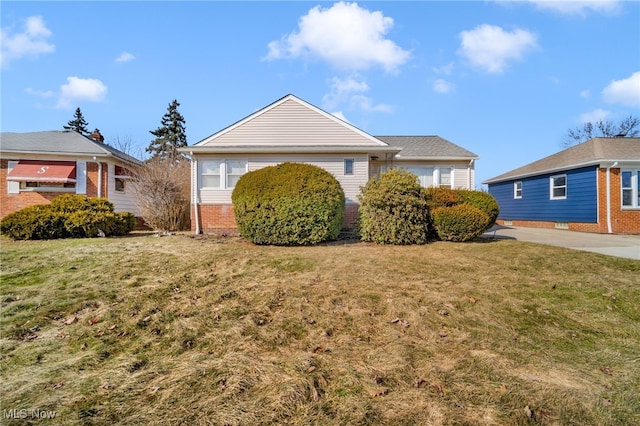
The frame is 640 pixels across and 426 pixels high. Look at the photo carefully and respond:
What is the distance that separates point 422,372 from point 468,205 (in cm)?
831

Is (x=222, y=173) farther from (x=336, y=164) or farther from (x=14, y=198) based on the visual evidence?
(x=14, y=198)

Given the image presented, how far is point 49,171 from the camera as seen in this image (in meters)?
14.4

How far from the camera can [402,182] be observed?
Result: 9508mm

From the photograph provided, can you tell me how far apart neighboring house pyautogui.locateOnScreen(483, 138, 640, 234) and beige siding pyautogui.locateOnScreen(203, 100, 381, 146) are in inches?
428

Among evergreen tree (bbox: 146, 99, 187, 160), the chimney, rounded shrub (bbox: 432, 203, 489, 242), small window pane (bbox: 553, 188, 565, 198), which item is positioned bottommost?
rounded shrub (bbox: 432, 203, 489, 242)

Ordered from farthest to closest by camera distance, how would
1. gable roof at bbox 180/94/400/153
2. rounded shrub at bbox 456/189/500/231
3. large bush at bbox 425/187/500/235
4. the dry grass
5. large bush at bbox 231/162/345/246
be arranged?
gable roof at bbox 180/94/400/153 < rounded shrub at bbox 456/189/500/231 < large bush at bbox 425/187/500/235 < large bush at bbox 231/162/345/246 < the dry grass

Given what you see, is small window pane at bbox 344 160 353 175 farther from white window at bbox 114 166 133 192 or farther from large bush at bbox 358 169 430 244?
white window at bbox 114 166 133 192

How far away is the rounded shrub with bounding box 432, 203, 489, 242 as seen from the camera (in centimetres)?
960

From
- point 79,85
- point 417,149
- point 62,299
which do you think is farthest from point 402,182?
point 79,85

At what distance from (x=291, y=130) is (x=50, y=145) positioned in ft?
41.5

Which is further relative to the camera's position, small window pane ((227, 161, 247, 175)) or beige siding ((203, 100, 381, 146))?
beige siding ((203, 100, 381, 146))

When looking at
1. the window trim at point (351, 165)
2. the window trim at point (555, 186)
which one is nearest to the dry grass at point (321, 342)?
the window trim at point (351, 165)

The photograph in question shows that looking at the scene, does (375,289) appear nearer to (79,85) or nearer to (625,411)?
(625,411)

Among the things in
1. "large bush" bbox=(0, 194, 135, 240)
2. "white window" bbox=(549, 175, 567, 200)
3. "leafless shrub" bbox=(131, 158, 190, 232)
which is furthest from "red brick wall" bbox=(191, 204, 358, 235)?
"white window" bbox=(549, 175, 567, 200)
